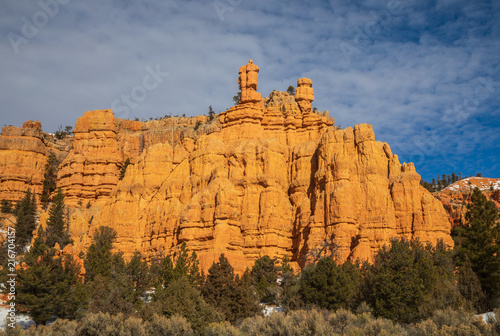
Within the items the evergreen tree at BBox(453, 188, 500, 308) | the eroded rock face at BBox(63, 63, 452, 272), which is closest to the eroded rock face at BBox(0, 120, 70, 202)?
the eroded rock face at BBox(63, 63, 452, 272)

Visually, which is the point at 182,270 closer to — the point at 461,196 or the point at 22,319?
the point at 22,319

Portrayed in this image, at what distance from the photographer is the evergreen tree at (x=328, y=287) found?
1793 inches

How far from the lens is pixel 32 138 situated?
90.4 m

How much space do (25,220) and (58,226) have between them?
861cm

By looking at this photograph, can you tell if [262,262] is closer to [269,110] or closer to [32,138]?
[269,110]

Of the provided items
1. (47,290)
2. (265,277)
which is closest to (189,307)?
(47,290)

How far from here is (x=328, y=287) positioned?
4597 cm

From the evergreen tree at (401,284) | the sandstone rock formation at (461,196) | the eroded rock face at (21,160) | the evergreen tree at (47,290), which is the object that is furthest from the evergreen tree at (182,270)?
the eroded rock face at (21,160)

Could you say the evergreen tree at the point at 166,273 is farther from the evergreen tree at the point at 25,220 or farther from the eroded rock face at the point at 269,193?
the evergreen tree at the point at 25,220

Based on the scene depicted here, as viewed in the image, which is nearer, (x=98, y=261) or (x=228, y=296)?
(x=228, y=296)

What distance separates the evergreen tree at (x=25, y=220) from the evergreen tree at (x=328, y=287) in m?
39.9

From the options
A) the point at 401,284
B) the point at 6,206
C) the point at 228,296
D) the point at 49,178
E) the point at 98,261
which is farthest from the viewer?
the point at 49,178

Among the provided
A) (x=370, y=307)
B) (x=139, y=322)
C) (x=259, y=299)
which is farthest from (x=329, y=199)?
(x=139, y=322)

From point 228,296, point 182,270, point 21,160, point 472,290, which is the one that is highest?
point 21,160
